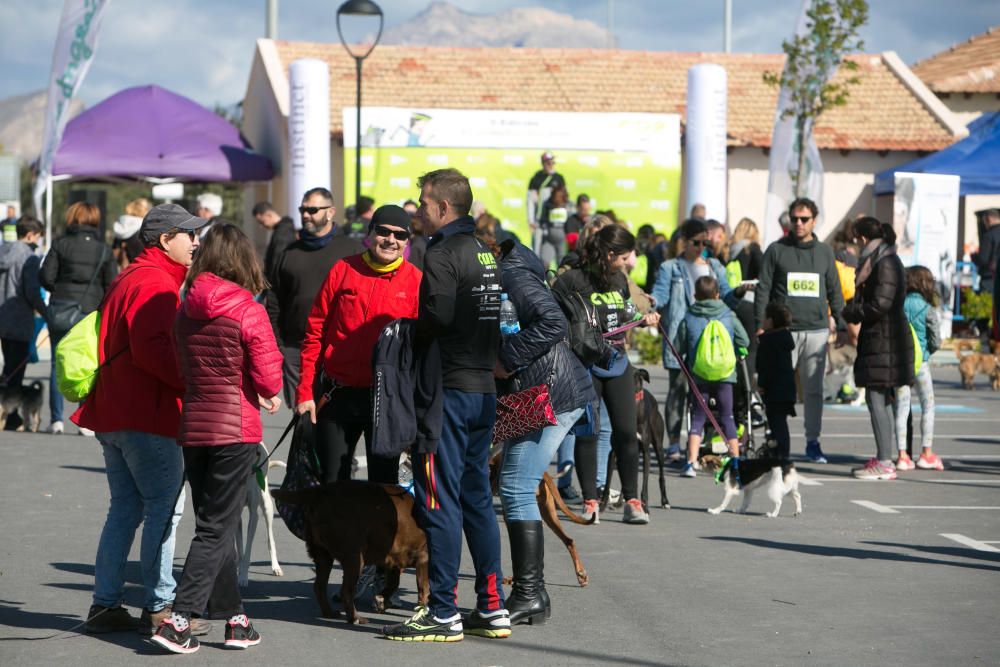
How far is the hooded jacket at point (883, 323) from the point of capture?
11.5 metres

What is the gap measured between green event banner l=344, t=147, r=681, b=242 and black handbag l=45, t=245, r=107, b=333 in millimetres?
12805

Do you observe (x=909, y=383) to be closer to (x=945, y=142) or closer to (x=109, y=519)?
(x=109, y=519)

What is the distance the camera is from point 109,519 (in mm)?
6270

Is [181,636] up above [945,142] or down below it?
below

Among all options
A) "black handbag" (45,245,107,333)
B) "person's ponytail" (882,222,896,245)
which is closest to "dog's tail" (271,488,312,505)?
"person's ponytail" (882,222,896,245)

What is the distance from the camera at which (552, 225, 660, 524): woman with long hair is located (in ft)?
28.8

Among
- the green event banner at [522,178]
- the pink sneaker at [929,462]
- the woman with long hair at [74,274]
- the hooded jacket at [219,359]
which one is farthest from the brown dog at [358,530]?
the green event banner at [522,178]

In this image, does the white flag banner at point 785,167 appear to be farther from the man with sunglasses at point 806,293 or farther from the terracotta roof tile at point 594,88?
the man with sunglasses at point 806,293

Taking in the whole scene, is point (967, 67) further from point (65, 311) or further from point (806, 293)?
point (65, 311)

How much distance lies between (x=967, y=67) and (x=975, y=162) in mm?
11810

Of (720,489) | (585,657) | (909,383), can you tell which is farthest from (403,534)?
(909,383)

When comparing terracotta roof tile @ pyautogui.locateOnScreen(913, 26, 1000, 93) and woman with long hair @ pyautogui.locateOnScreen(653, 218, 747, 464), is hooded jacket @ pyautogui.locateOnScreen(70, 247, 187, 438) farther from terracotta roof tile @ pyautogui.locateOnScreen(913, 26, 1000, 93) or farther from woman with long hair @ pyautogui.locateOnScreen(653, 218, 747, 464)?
terracotta roof tile @ pyautogui.locateOnScreen(913, 26, 1000, 93)

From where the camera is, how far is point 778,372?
461 inches

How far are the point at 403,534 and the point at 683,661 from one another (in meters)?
1.40
